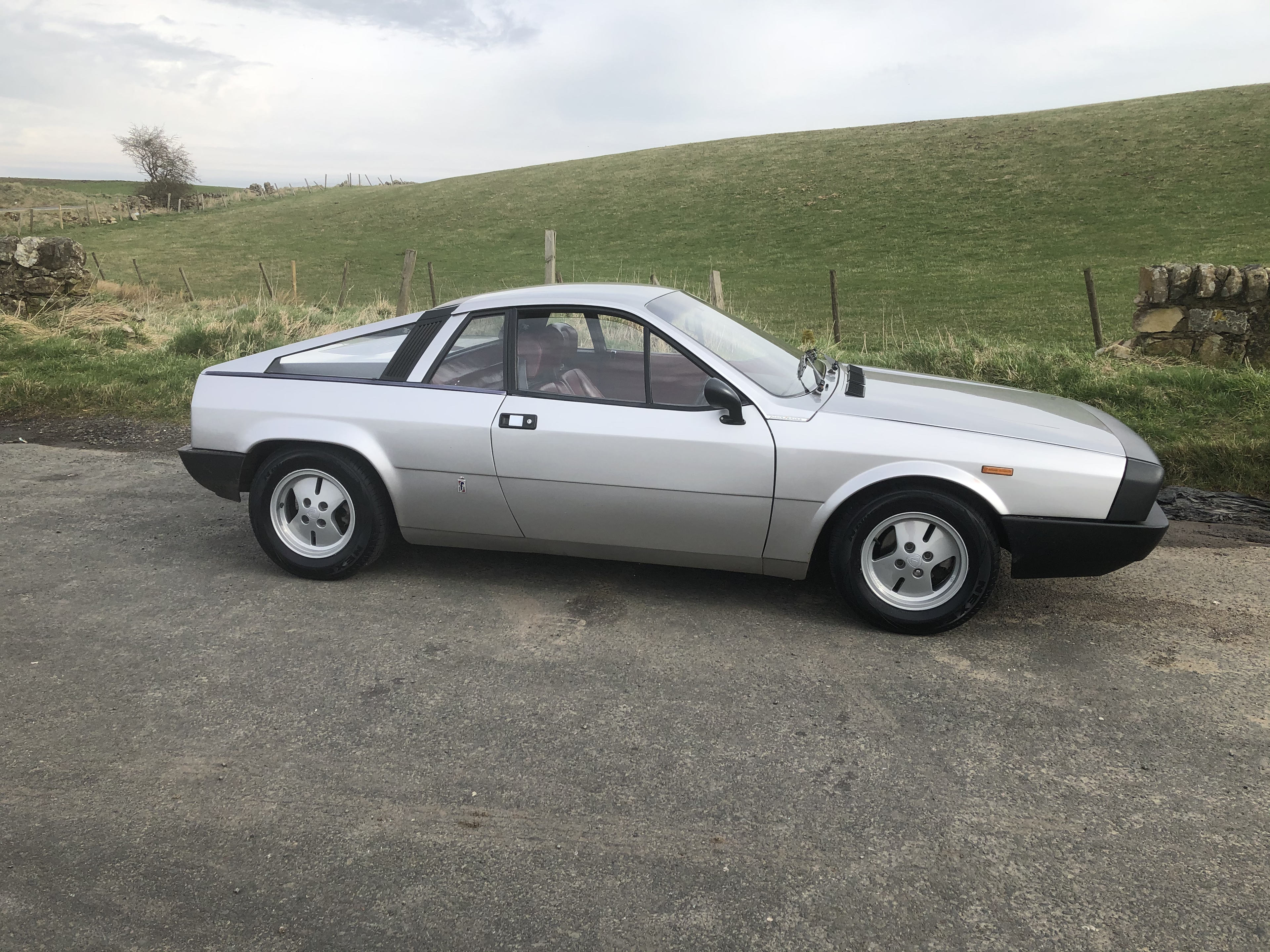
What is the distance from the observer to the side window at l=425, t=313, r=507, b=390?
14.5 ft

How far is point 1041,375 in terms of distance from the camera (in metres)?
8.64

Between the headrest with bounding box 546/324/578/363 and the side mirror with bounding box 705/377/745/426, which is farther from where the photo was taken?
the headrest with bounding box 546/324/578/363

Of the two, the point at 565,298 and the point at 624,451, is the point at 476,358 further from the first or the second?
the point at 624,451

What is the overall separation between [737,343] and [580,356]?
2.53 ft

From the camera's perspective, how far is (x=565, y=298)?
4.50 metres

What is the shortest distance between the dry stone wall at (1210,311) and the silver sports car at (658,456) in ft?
19.9

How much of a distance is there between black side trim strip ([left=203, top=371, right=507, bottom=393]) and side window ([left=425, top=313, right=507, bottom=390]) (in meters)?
0.03

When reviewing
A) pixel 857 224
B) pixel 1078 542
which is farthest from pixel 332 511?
pixel 857 224

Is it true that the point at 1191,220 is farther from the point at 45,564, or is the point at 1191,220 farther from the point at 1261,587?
the point at 45,564

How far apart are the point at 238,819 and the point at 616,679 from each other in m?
1.44

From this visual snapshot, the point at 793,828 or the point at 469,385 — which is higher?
the point at 469,385

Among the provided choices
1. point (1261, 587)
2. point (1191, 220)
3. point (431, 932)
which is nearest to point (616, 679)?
point (431, 932)

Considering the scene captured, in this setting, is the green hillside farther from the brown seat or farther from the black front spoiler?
the black front spoiler

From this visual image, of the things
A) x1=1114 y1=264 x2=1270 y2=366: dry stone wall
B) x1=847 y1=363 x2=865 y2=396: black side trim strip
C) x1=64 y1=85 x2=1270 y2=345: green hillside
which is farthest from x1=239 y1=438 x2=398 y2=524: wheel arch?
x1=64 y1=85 x2=1270 y2=345: green hillside
